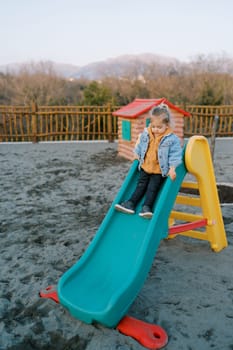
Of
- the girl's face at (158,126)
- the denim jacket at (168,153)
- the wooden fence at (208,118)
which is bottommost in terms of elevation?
the wooden fence at (208,118)

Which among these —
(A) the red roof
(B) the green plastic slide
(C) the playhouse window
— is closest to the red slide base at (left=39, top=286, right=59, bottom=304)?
(B) the green plastic slide

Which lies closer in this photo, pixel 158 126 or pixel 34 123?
pixel 158 126

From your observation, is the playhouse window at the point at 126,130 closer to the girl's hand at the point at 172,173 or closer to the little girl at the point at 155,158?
the little girl at the point at 155,158

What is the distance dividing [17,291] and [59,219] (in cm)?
176

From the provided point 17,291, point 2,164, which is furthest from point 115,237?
point 2,164

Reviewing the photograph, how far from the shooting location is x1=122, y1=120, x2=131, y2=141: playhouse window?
28.1 feet

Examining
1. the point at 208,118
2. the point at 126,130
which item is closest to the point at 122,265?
the point at 126,130

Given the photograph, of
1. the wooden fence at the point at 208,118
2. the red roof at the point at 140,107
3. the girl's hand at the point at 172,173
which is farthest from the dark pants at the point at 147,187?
the wooden fence at the point at 208,118

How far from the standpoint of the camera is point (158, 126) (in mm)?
2928

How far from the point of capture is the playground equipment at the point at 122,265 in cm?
223

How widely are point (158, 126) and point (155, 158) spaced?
11.0 inches

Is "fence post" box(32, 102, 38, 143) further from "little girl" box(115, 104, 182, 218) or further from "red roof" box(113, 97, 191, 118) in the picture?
"little girl" box(115, 104, 182, 218)

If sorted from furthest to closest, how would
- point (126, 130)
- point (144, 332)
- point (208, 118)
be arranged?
point (208, 118) → point (126, 130) → point (144, 332)

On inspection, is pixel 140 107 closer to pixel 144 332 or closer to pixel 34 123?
pixel 34 123
